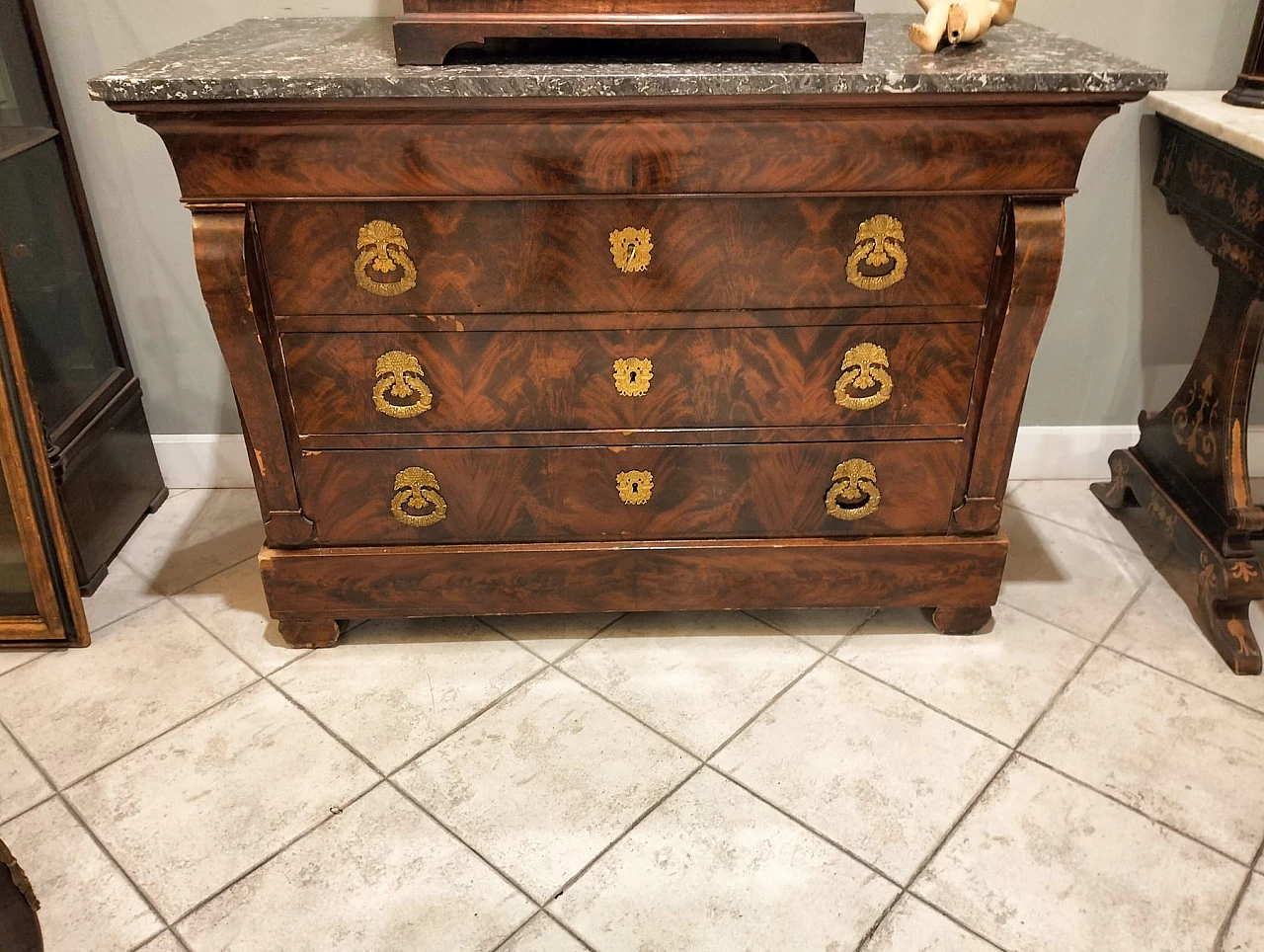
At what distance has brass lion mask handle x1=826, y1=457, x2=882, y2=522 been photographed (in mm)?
1614

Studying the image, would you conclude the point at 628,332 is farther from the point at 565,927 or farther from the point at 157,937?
the point at 157,937

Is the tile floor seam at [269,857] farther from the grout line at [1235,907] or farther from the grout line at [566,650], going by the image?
the grout line at [1235,907]

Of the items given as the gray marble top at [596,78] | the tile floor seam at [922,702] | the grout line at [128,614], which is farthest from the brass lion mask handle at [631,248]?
the grout line at [128,614]

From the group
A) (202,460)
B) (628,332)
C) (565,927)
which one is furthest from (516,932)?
(202,460)

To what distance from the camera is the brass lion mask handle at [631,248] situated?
142 cm

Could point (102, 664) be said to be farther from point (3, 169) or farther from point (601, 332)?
point (601, 332)

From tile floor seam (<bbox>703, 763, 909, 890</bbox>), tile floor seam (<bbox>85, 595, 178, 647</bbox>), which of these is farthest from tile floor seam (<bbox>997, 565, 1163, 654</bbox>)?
tile floor seam (<bbox>85, 595, 178, 647</bbox>)

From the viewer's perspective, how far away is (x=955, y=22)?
139 cm

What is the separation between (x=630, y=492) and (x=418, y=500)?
0.37 metres

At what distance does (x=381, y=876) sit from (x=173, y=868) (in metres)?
0.30

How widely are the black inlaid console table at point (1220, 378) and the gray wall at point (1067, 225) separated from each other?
0.36ft

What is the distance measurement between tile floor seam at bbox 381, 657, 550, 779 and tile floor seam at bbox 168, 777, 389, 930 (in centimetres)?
Result: 3

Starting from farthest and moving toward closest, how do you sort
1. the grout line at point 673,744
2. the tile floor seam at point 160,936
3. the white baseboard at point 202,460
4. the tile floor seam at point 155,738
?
1. the white baseboard at point 202,460
2. the tile floor seam at point 155,738
3. the grout line at point 673,744
4. the tile floor seam at point 160,936

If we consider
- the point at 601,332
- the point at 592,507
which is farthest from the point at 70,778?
the point at 601,332
